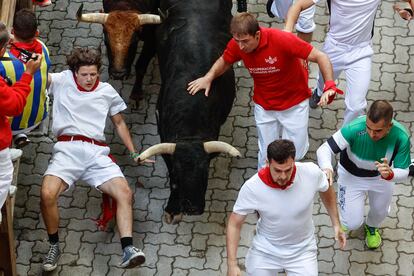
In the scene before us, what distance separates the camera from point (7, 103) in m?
9.91

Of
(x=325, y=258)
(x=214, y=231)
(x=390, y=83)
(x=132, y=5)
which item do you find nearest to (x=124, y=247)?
(x=214, y=231)

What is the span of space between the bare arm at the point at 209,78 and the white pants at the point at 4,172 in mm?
2365

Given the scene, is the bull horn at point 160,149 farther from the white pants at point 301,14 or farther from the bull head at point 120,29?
the white pants at point 301,14

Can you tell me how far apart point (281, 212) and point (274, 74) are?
1945 mm

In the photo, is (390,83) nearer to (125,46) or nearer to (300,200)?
(125,46)

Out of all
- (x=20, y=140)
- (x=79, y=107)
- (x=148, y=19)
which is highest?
(x=148, y=19)

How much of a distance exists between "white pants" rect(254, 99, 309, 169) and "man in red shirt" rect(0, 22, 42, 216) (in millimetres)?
2594

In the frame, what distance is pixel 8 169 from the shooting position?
10508mm

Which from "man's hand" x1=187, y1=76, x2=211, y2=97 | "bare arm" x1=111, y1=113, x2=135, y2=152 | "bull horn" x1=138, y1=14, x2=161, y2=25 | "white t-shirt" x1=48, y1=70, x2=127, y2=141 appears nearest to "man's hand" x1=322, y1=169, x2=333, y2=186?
"man's hand" x1=187, y1=76, x2=211, y2=97

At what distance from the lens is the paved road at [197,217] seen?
470 inches

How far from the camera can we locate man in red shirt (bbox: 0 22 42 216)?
9.91 meters

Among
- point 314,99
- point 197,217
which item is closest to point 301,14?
point 314,99

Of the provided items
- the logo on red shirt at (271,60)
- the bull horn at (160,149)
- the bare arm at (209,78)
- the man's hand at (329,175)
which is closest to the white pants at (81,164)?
the bull horn at (160,149)

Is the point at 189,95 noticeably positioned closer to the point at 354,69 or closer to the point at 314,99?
the point at 354,69
